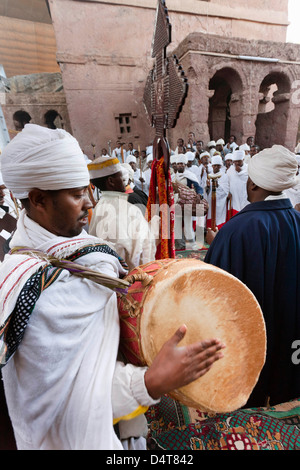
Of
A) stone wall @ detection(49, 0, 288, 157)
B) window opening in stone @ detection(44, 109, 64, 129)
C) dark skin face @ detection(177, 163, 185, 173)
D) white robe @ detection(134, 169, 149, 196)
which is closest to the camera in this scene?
dark skin face @ detection(177, 163, 185, 173)

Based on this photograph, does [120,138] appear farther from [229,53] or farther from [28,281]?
[28,281]

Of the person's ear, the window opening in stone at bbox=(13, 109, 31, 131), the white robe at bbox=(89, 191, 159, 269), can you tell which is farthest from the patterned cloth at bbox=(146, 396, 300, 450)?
the window opening in stone at bbox=(13, 109, 31, 131)

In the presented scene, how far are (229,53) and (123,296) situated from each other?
12.3 meters

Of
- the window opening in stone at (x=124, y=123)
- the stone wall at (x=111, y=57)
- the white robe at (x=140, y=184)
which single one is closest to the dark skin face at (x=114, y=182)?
the white robe at (x=140, y=184)

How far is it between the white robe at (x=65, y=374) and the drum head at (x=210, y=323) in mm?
151

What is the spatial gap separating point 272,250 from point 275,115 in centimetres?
1397

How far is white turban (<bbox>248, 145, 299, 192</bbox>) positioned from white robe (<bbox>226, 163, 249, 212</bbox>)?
4.32 m

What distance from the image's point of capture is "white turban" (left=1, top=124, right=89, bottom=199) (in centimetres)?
88

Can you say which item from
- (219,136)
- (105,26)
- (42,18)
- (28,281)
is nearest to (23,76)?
(42,18)

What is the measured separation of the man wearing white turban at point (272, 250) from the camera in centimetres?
186

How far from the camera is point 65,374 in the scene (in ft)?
2.49

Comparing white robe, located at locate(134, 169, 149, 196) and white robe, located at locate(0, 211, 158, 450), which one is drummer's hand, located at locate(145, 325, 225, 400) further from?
white robe, located at locate(134, 169, 149, 196)

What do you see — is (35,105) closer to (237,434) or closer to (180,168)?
(180,168)

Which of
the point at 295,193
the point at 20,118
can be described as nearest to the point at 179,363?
the point at 295,193
